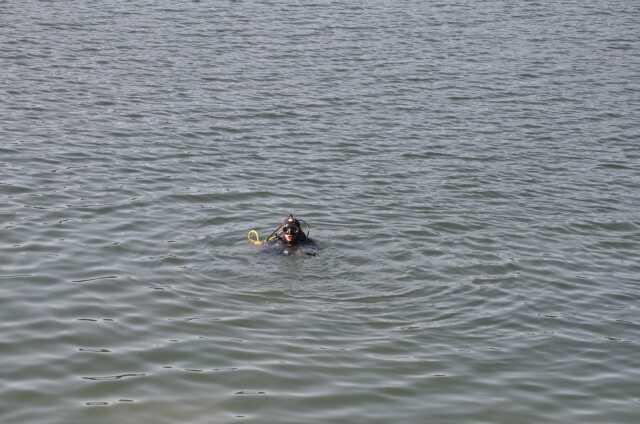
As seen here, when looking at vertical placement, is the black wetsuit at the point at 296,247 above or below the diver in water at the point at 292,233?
below

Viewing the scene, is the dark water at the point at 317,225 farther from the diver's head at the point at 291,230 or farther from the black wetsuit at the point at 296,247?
the diver's head at the point at 291,230

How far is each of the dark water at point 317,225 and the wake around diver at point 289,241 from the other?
26 cm

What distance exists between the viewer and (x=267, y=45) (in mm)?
29641

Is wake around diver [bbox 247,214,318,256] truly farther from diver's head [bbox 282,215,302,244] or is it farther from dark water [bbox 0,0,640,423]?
dark water [bbox 0,0,640,423]

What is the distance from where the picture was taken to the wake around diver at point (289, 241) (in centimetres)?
1475

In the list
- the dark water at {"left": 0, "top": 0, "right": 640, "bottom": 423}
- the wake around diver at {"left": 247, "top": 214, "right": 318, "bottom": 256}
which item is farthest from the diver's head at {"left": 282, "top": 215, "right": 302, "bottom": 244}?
the dark water at {"left": 0, "top": 0, "right": 640, "bottom": 423}

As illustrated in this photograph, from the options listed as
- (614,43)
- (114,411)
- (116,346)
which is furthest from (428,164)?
(614,43)

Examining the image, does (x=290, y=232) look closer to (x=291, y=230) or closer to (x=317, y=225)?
(x=291, y=230)

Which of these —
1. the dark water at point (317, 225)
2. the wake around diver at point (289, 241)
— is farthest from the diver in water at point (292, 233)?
the dark water at point (317, 225)

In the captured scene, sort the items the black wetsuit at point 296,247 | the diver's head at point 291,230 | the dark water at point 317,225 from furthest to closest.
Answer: the black wetsuit at point 296,247, the diver's head at point 291,230, the dark water at point 317,225

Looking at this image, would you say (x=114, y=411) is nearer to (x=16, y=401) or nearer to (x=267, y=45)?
(x=16, y=401)

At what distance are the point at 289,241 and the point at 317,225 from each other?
5.60ft

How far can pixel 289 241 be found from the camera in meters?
14.8

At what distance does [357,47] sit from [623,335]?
61.9 ft
